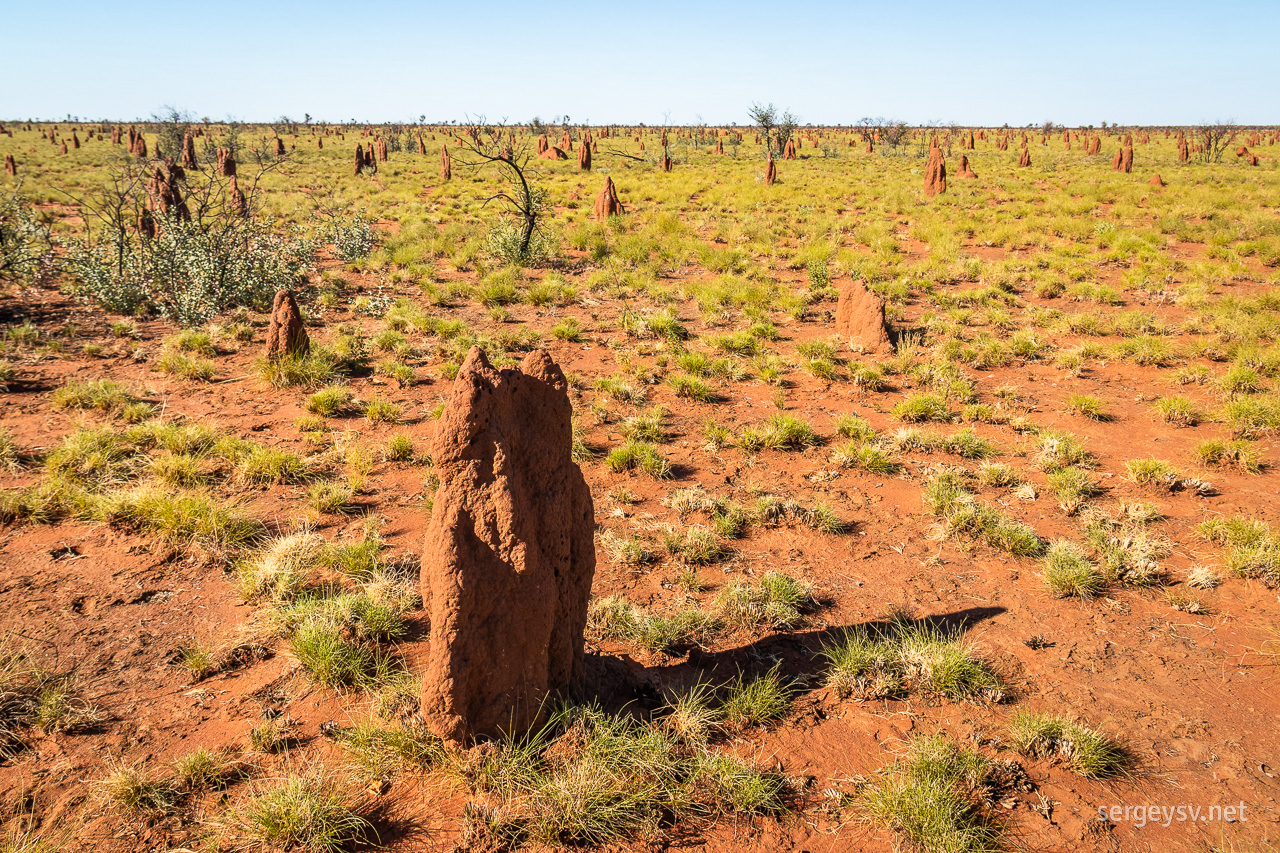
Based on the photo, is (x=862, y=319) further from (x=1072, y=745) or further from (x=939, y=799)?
(x=939, y=799)

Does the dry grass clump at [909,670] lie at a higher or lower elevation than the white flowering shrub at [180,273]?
lower

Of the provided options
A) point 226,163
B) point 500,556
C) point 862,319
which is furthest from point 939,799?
point 226,163

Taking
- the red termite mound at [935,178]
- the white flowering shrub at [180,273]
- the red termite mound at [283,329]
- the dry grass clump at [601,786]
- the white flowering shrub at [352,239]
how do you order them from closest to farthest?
the dry grass clump at [601,786]
the red termite mound at [283,329]
the white flowering shrub at [180,273]
the white flowering shrub at [352,239]
the red termite mound at [935,178]

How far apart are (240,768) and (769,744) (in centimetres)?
275

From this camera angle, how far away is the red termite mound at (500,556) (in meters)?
3.08

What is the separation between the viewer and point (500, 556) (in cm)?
321

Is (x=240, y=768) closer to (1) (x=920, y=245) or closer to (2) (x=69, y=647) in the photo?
(2) (x=69, y=647)

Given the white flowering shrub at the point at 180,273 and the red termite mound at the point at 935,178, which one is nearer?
the white flowering shrub at the point at 180,273

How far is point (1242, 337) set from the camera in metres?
10.2

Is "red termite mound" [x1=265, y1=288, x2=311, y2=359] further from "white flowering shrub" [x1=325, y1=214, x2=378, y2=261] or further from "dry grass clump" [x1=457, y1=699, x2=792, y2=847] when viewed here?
"dry grass clump" [x1=457, y1=699, x2=792, y2=847]

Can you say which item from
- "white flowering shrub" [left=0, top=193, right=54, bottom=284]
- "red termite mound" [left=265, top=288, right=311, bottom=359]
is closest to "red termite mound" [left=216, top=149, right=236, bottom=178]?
"white flowering shrub" [left=0, top=193, right=54, bottom=284]

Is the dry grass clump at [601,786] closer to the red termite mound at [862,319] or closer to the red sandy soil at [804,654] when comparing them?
the red sandy soil at [804,654]

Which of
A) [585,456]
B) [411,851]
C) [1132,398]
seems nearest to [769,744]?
[411,851]

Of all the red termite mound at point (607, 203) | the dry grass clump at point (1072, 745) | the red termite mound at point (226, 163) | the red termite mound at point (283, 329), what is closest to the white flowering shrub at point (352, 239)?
the red termite mound at point (607, 203)
